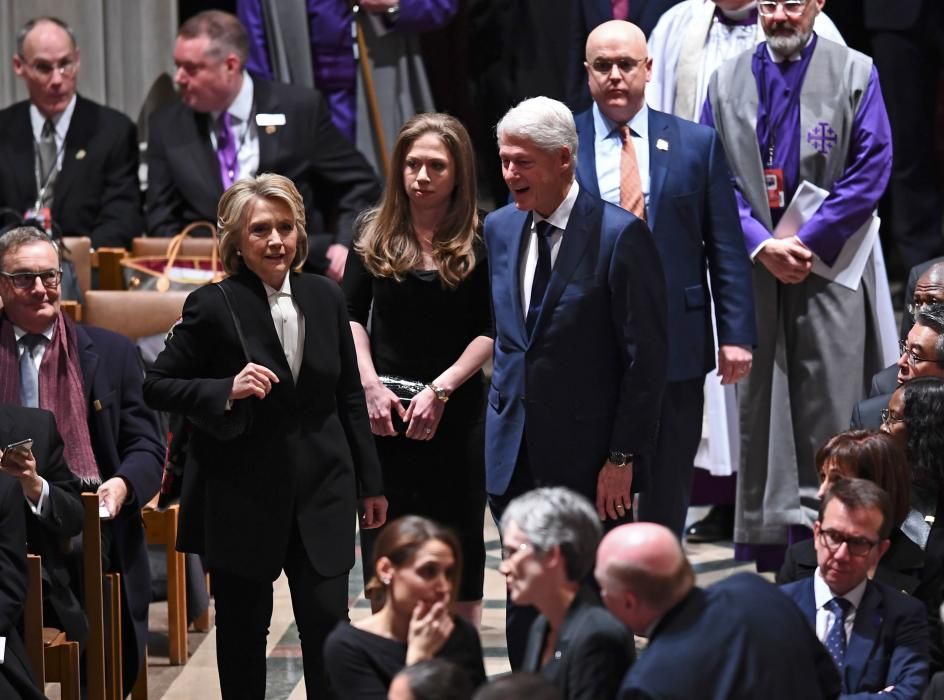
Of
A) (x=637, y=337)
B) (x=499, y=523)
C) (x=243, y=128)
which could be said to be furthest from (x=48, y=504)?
(x=243, y=128)

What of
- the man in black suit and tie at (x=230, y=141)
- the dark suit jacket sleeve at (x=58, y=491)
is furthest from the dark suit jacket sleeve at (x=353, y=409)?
the man in black suit and tie at (x=230, y=141)

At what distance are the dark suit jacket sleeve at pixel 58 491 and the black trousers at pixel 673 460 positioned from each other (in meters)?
1.52

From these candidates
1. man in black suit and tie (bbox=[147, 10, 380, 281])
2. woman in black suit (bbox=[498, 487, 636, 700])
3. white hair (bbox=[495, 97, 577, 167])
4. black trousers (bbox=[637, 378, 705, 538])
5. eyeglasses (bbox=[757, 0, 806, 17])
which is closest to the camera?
woman in black suit (bbox=[498, 487, 636, 700])

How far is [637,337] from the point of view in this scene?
4.61 m

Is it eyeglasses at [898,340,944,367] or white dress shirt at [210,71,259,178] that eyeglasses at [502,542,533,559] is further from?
white dress shirt at [210,71,259,178]

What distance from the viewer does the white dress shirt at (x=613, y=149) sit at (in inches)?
215

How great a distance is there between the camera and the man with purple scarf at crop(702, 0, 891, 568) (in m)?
6.16

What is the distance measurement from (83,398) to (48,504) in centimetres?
51

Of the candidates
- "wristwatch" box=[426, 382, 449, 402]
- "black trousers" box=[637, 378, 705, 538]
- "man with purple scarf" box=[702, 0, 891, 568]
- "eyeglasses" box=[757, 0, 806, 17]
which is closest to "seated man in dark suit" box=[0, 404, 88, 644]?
"wristwatch" box=[426, 382, 449, 402]

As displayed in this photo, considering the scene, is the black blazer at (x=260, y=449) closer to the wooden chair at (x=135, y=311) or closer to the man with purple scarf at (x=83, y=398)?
the man with purple scarf at (x=83, y=398)

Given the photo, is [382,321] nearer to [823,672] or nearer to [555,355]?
[555,355]

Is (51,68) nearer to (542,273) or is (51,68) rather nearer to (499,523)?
(542,273)

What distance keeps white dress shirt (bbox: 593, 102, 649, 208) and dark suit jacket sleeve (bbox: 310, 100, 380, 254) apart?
2.05 metres

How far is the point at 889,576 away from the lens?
453 centimetres
